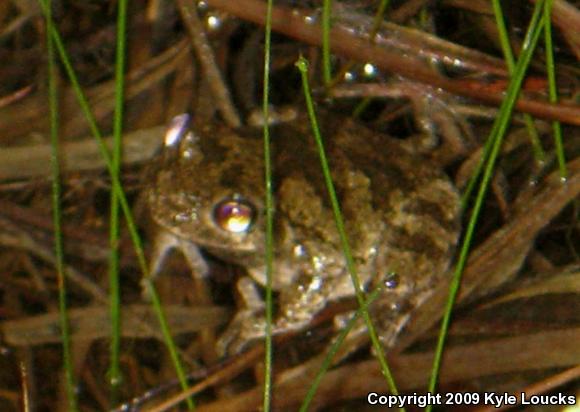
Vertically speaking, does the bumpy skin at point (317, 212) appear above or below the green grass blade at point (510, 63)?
below

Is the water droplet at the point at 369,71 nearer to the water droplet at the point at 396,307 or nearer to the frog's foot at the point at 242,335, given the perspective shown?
the water droplet at the point at 396,307

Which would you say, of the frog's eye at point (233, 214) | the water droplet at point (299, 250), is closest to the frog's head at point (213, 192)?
the frog's eye at point (233, 214)

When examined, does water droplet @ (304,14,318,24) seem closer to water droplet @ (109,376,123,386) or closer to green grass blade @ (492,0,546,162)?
green grass blade @ (492,0,546,162)

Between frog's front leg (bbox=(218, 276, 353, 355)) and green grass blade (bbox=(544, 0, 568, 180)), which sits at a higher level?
green grass blade (bbox=(544, 0, 568, 180))

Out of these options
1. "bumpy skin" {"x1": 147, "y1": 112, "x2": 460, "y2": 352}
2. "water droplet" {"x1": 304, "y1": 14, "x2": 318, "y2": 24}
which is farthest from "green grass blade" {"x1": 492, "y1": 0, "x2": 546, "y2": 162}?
"water droplet" {"x1": 304, "y1": 14, "x2": 318, "y2": 24}

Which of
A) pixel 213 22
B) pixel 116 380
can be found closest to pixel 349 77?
pixel 213 22

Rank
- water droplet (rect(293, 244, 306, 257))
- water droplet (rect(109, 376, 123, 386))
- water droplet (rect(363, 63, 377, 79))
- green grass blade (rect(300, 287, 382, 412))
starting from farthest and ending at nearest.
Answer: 1. water droplet (rect(363, 63, 377, 79))
2. water droplet (rect(293, 244, 306, 257))
3. water droplet (rect(109, 376, 123, 386))
4. green grass blade (rect(300, 287, 382, 412))

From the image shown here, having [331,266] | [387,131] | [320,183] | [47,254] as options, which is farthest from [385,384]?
[47,254]
